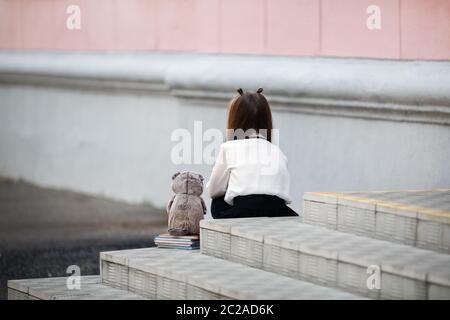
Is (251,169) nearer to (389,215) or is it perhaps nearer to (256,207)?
(256,207)

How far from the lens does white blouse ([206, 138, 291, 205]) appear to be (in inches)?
298

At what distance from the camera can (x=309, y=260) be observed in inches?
246

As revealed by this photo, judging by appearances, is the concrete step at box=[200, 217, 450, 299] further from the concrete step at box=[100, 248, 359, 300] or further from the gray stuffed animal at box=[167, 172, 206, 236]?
the gray stuffed animal at box=[167, 172, 206, 236]

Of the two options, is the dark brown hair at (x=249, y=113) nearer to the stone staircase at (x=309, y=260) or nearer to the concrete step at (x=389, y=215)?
the stone staircase at (x=309, y=260)

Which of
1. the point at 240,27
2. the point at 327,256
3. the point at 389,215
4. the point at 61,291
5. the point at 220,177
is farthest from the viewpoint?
the point at 240,27

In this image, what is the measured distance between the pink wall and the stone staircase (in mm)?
1639

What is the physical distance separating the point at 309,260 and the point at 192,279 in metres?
0.55

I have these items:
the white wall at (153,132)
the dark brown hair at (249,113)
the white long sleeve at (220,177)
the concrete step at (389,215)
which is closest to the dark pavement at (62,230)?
the white wall at (153,132)

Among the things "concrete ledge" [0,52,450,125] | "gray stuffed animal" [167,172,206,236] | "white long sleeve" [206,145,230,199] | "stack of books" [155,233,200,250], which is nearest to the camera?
"stack of books" [155,233,200,250]

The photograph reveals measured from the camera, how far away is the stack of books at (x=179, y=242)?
7.36m

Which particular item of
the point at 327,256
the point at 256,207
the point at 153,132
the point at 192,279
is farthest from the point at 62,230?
the point at 327,256

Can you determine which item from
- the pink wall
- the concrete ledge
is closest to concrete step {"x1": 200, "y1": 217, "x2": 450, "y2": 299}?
the concrete ledge

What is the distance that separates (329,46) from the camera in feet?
31.9

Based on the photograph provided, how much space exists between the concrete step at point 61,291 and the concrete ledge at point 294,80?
8.42 ft
